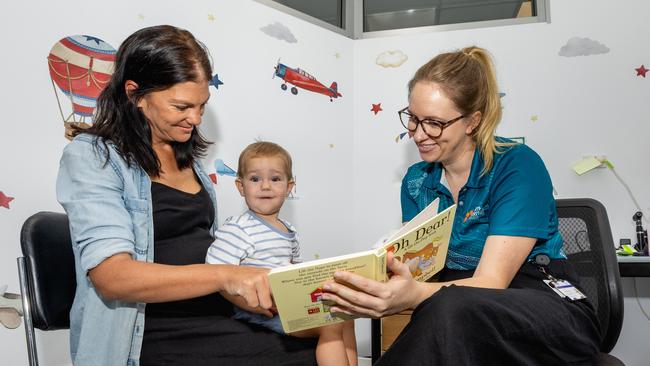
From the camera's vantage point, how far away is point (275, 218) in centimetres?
173

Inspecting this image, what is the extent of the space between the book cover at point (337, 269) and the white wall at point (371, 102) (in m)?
1.48

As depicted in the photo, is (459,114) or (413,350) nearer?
(413,350)

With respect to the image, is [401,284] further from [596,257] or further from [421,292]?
[596,257]

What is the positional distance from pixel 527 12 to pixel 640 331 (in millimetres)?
1804

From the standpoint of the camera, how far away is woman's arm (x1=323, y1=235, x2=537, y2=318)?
1028 millimetres

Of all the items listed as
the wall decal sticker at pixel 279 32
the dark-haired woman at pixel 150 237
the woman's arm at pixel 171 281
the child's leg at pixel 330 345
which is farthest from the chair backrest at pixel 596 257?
the wall decal sticker at pixel 279 32

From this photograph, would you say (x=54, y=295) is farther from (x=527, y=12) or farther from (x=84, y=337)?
(x=527, y=12)

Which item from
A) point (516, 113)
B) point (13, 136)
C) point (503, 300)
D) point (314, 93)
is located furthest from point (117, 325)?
point (516, 113)

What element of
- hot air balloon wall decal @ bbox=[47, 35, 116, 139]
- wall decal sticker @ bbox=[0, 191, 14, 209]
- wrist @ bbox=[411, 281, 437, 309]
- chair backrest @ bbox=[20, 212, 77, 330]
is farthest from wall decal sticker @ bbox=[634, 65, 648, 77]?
wall decal sticker @ bbox=[0, 191, 14, 209]

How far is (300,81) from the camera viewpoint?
2912mm

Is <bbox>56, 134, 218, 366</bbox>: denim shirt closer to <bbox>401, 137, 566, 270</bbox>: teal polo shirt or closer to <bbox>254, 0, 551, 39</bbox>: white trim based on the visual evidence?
<bbox>401, 137, 566, 270</bbox>: teal polo shirt

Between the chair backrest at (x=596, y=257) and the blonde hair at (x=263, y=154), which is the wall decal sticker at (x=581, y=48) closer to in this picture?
the chair backrest at (x=596, y=257)

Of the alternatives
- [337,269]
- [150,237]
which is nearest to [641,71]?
[337,269]

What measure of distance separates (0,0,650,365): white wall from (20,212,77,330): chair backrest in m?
1.04
